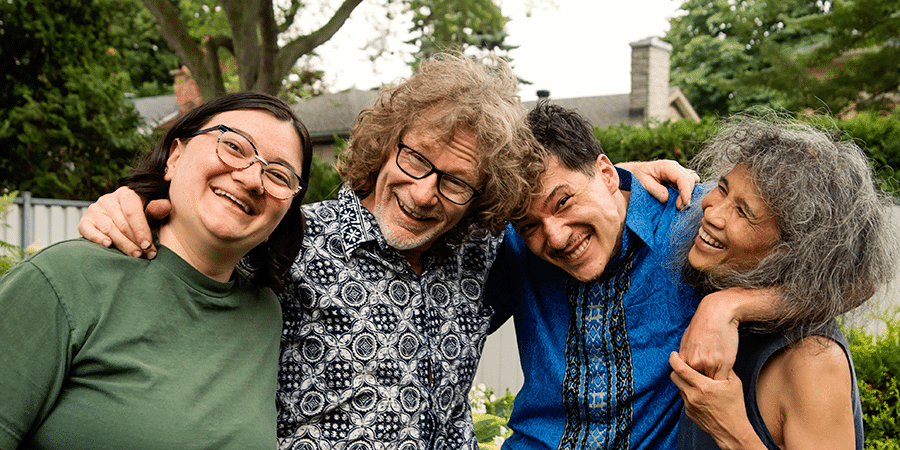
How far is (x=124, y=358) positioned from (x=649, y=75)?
20787 mm

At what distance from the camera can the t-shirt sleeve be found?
1.40 m

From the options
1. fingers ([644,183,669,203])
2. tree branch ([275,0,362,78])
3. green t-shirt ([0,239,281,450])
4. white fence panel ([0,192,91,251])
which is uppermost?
tree branch ([275,0,362,78])

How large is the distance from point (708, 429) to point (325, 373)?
45.7 inches

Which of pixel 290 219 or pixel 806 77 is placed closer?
pixel 290 219

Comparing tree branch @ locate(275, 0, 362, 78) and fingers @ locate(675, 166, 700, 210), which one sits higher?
tree branch @ locate(275, 0, 362, 78)

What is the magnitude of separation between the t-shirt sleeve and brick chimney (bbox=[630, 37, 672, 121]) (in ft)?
66.8

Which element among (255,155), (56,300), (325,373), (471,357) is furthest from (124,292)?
(471,357)

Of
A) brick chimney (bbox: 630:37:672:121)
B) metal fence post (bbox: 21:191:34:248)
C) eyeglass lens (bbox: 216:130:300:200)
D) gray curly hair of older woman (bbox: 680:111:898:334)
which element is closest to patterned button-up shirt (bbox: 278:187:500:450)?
eyeglass lens (bbox: 216:130:300:200)

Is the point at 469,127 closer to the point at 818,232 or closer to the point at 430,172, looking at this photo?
the point at 430,172

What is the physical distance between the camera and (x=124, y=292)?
164cm

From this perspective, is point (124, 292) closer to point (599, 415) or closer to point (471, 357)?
point (471, 357)

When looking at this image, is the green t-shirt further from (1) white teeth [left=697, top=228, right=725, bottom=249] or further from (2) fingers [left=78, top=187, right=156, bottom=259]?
(1) white teeth [left=697, top=228, right=725, bottom=249]

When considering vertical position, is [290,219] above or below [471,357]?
above

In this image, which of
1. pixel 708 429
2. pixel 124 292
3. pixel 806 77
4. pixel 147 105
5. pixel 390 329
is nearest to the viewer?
pixel 124 292
